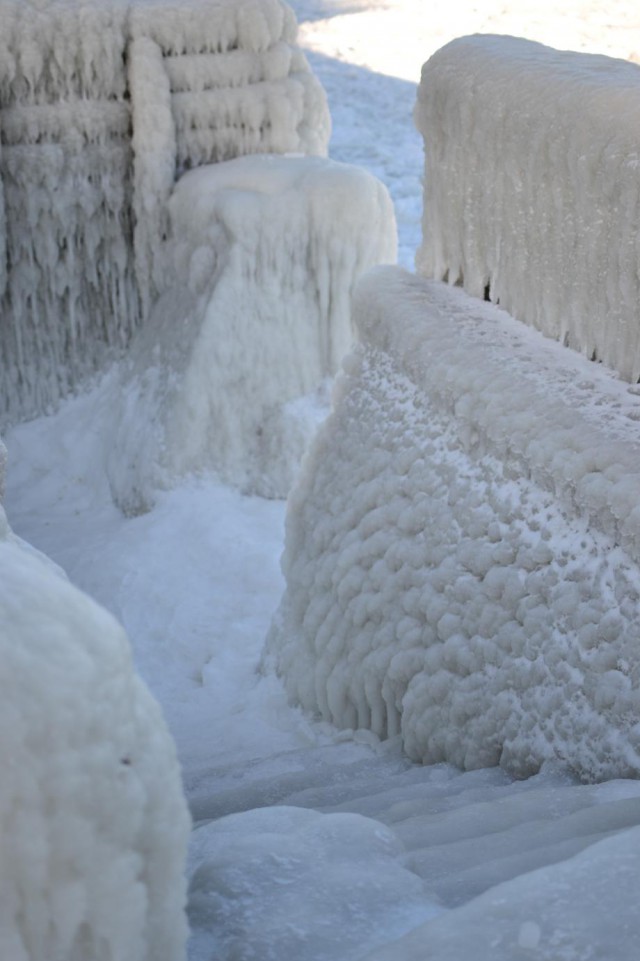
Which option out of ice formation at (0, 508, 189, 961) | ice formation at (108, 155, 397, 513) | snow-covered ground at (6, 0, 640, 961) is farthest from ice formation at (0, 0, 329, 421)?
ice formation at (0, 508, 189, 961)

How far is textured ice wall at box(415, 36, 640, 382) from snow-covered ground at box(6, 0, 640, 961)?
95cm

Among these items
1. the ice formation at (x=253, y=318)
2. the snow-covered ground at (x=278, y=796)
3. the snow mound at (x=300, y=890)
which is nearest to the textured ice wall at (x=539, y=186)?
the snow-covered ground at (x=278, y=796)

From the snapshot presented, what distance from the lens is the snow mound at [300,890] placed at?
1.32 metres

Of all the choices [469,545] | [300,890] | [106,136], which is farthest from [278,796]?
[106,136]

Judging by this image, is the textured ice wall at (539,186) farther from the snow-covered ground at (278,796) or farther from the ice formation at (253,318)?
the ice formation at (253,318)

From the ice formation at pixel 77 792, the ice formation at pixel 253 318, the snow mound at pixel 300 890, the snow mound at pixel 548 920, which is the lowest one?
the ice formation at pixel 253 318

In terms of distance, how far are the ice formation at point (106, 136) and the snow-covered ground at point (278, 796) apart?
394mm

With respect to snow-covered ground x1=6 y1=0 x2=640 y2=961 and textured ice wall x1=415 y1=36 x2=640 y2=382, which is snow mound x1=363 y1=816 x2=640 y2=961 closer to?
snow-covered ground x1=6 y1=0 x2=640 y2=961

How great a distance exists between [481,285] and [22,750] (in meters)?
2.15

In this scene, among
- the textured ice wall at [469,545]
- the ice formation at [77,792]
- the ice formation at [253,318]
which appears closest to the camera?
the ice formation at [77,792]

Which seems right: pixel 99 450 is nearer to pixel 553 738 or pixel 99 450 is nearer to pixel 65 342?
pixel 65 342

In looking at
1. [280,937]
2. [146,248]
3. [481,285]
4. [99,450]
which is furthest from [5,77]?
[280,937]

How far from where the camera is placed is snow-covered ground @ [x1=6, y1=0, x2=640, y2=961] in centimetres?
124

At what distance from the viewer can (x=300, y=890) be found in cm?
141
